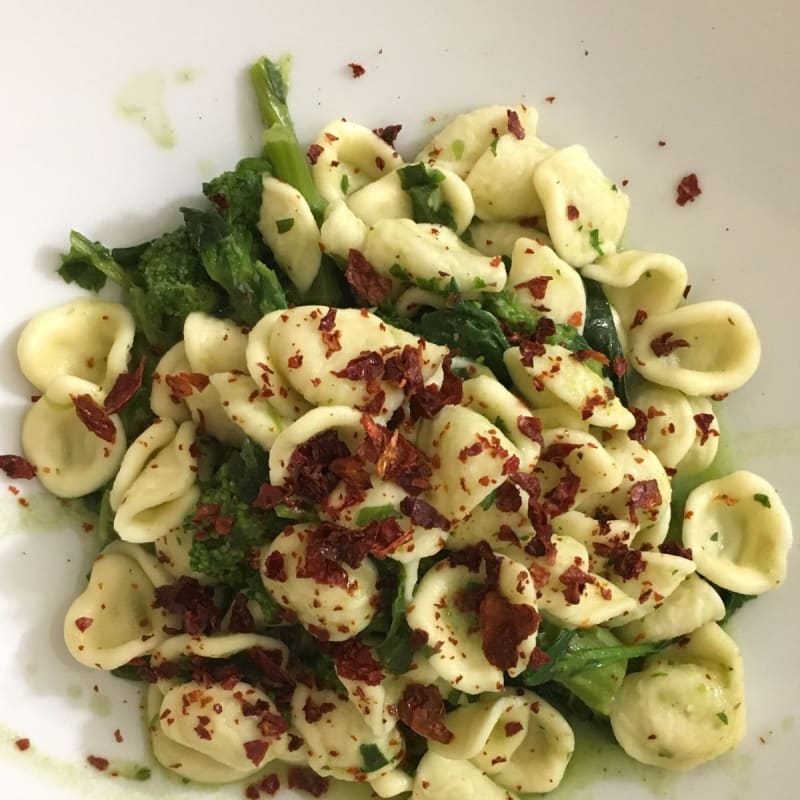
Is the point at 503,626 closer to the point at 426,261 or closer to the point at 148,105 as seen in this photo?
the point at 426,261

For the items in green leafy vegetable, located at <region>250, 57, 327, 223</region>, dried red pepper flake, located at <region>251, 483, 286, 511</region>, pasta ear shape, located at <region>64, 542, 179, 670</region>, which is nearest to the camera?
dried red pepper flake, located at <region>251, 483, 286, 511</region>

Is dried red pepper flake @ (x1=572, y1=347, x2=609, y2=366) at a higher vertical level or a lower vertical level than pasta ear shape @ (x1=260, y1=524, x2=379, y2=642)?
higher

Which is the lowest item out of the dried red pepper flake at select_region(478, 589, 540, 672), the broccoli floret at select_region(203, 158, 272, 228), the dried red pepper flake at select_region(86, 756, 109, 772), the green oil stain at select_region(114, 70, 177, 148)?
the dried red pepper flake at select_region(86, 756, 109, 772)

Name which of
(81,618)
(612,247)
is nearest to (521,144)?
(612,247)

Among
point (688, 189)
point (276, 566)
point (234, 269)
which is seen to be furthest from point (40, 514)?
point (688, 189)

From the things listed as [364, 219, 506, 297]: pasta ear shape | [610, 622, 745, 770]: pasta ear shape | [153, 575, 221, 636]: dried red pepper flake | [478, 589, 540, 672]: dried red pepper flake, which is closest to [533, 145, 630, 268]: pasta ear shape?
[364, 219, 506, 297]: pasta ear shape

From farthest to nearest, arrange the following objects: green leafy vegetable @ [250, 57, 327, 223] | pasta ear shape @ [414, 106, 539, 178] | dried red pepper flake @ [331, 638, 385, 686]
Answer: pasta ear shape @ [414, 106, 539, 178], green leafy vegetable @ [250, 57, 327, 223], dried red pepper flake @ [331, 638, 385, 686]

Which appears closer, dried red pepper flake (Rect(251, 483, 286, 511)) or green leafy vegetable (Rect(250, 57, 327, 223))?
dried red pepper flake (Rect(251, 483, 286, 511))

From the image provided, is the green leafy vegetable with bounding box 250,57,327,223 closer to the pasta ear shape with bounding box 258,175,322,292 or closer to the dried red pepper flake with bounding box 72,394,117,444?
the pasta ear shape with bounding box 258,175,322,292
